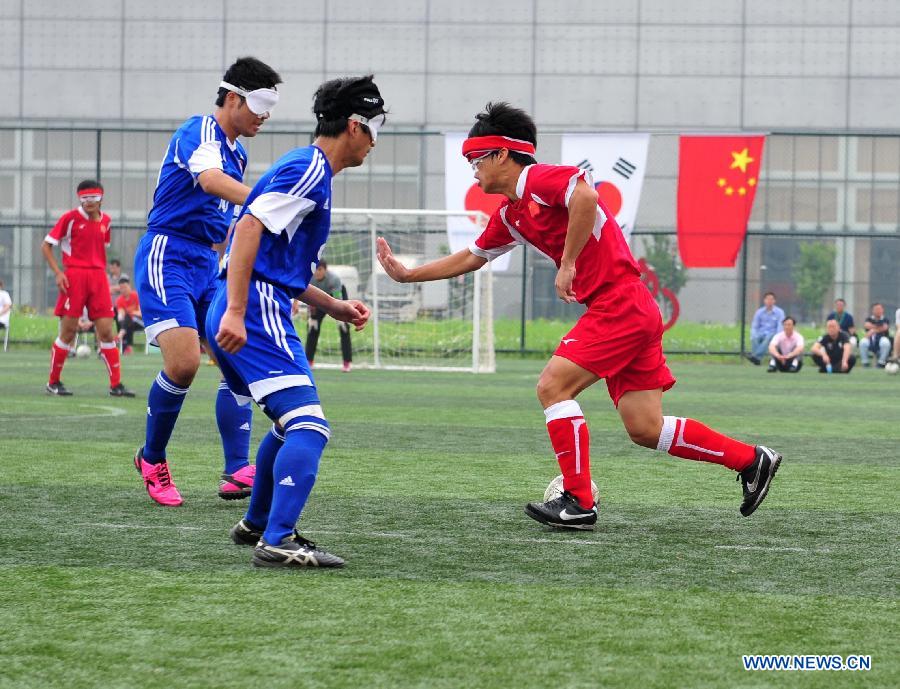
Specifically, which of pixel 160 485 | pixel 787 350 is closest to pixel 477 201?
pixel 787 350

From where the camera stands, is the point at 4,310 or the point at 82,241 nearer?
the point at 82,241

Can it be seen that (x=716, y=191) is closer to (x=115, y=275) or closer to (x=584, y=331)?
(x=115, y=275)

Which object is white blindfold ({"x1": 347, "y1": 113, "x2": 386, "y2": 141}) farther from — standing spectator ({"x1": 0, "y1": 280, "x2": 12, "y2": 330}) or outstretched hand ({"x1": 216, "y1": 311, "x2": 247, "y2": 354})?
standing spectator ({"x1": 0, "y1": 280, "x2": 12, "y2": 330})

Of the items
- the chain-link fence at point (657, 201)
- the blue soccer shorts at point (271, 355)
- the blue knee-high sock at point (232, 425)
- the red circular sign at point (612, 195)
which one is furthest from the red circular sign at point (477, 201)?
the blue soccer shorts at point (271, 355)

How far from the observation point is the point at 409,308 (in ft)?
81.7

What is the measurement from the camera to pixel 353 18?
41438 mm

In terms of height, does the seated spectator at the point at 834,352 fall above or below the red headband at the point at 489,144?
below

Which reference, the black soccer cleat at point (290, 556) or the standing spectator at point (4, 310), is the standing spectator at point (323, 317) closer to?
the standing spectator at point (4, 310)

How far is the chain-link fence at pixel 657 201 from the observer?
107 ft

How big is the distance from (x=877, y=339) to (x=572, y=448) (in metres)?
22.5

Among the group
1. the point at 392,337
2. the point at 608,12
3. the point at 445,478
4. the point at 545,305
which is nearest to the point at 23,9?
the point at 608,12

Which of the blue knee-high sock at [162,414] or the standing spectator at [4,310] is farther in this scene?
the standing spectator at [4,310]

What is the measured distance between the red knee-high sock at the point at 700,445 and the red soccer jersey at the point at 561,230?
0.69 metres

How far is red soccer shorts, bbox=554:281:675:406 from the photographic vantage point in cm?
607
